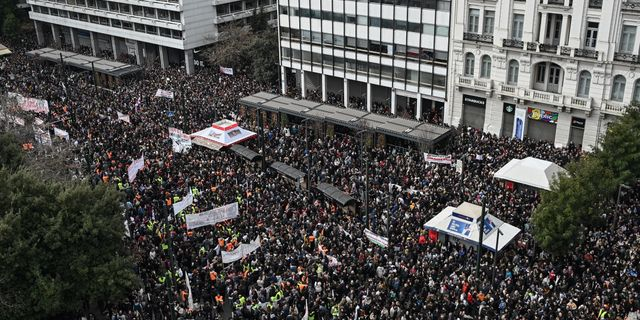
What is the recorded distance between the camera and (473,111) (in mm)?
47656

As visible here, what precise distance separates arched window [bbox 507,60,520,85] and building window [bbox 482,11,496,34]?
2.77 meters

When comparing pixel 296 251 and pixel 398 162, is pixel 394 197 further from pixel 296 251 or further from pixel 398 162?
pixel 296 251

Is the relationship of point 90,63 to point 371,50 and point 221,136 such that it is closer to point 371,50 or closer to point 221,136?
point 221,136

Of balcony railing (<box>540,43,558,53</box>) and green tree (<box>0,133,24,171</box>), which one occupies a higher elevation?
balcony railing (<box>540,43,558,53</box>)

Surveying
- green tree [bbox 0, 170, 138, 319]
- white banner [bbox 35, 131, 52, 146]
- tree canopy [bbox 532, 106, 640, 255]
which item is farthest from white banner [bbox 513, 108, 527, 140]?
white banner [bbox 35, 131, 52, 146]

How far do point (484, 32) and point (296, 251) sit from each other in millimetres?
24456

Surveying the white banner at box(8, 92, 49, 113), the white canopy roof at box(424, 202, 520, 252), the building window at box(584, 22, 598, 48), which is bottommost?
the white canopy roof at box(424, 202, 520, 252)

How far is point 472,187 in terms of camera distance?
117 feet

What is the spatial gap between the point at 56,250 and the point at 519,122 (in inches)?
1294

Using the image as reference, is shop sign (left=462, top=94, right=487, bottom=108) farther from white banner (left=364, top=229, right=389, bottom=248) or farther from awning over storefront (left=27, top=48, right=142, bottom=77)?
awning over storefront (left=27, top=48, right=142, bottom=77)

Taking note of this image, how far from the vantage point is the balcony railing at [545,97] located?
41.0m

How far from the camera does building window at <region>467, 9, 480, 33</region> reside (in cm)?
4464

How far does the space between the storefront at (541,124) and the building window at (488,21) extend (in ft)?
20.7

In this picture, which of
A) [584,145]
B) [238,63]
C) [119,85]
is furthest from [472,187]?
[119,85]
